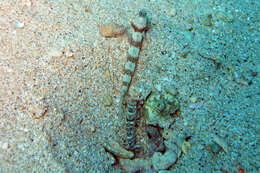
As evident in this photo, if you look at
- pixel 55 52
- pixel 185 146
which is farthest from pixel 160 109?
pixel 55 52

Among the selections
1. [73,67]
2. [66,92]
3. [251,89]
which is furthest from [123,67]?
[251,89]

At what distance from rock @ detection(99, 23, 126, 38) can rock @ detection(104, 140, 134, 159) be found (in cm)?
119

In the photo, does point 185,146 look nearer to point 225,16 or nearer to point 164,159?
point 164,159

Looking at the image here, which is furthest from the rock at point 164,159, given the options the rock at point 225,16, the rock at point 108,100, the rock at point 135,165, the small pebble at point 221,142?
the rock at point 225,16

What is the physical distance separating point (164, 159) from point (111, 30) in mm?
1505

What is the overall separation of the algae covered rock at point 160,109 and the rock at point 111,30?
0.85m

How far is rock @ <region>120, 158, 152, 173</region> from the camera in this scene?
1.75 m

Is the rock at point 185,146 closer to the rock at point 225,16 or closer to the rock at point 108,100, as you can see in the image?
the rock at point 108,100

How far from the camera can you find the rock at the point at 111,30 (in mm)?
2143

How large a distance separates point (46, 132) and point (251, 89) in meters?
2.13

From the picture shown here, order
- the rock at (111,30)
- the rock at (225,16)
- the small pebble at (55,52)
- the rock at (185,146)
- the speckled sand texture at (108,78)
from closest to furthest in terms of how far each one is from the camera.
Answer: the speckled sand texture at (108,78) < the rock at (185,146) < the small pebble at (55,52) < the rock at (111,30) < the rock at (225,16)

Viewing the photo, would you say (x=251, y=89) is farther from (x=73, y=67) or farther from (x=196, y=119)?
(x=73, y=67)

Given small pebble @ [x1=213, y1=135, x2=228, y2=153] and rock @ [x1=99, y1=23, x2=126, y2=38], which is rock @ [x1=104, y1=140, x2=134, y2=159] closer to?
small pebble @ [x1=213, y1=135, x2=228, y2=153]

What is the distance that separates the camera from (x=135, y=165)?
1764mm
